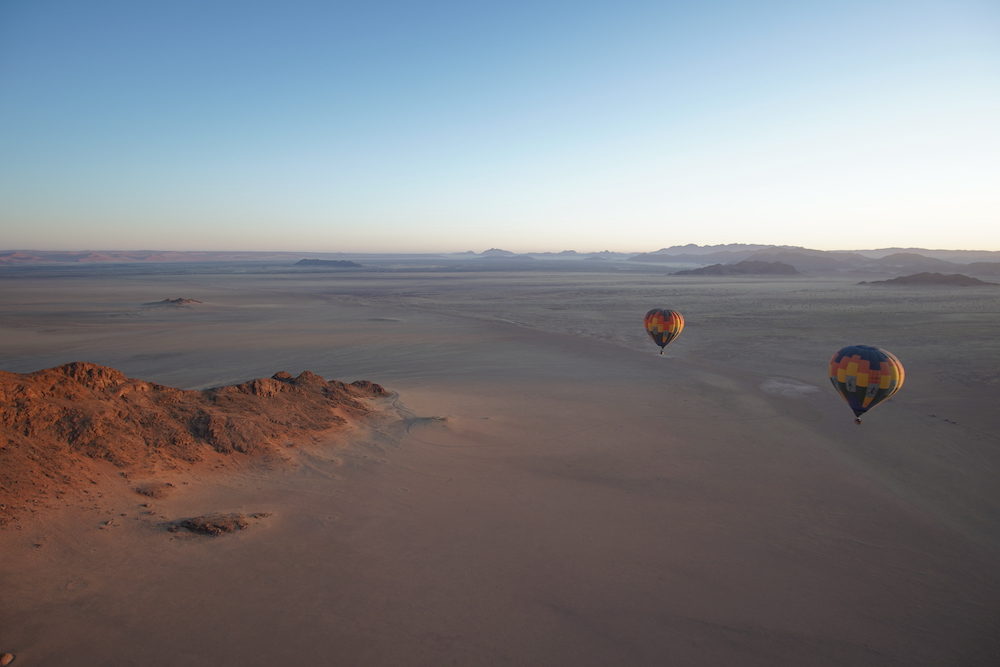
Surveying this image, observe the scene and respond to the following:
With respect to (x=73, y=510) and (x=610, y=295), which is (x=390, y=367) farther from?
(x=610, y=295)

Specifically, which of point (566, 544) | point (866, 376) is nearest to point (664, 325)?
point (866, 376)

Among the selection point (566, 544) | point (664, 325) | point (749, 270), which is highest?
point (749, 270)

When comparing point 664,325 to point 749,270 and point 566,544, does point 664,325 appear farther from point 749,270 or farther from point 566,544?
point 749,270

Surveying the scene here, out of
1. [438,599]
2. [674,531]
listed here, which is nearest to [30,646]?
[438,599]

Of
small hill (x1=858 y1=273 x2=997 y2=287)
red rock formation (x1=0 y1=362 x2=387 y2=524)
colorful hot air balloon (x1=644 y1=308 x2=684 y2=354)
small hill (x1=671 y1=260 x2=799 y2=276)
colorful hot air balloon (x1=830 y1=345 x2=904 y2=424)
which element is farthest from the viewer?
small hill (x1=671 y1=260 x2=799 y2=276)

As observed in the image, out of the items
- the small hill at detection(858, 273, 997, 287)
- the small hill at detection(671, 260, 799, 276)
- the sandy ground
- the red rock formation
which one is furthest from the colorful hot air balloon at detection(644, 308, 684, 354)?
the small hill at detection(671, 260, 799, 276)

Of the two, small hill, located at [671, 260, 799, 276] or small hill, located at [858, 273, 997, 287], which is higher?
small hill, located at [671, 260, 799, 276]

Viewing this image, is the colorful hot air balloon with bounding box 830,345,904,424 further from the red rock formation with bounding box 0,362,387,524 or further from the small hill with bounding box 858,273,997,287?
the small hill with bounding box 858,273,997,287
